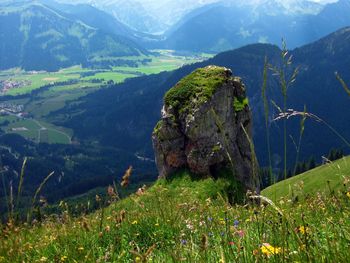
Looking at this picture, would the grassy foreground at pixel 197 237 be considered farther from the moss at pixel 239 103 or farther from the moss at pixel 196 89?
the moss at pixel 239 103

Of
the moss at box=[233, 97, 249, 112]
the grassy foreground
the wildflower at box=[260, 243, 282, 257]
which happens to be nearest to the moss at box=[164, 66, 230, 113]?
the moss at box=[233, 97, 249, 112]

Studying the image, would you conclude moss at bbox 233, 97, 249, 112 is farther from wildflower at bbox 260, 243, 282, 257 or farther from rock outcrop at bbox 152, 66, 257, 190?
wildflower at bbox 260, 243, 282, 257

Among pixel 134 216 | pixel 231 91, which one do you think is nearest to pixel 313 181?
pixel 231 91

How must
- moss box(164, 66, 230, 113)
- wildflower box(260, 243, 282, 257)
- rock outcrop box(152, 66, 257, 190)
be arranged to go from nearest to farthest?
wildflower box(260, 243, 282, 257) → rock outcrop box(152, 66, 257, 190) → moss box(164, 66, 230, 113)

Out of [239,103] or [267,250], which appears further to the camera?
[239,103]

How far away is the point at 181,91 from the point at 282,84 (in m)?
39.0

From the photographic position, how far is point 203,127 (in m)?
39.7

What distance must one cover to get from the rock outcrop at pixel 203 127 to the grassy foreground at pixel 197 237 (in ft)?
101

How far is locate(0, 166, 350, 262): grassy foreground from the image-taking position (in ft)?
11.4

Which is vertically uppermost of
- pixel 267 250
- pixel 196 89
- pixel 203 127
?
pixel 267 250

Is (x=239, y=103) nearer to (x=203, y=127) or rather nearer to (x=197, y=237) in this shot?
(x=203, y=127)

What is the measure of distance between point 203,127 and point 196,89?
4.09m

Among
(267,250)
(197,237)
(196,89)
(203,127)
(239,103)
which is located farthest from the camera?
(239,103)

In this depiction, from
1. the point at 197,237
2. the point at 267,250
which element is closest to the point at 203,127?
the point at 197,237
